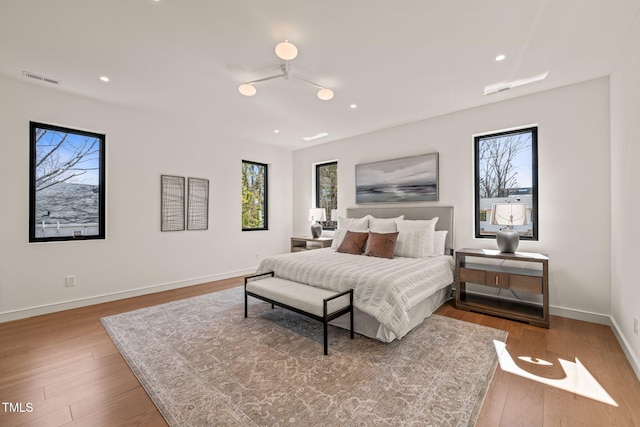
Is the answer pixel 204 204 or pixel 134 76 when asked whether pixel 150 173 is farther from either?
pixel 134 76

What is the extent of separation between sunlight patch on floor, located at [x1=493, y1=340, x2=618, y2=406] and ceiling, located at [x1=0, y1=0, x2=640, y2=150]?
2.74 metres

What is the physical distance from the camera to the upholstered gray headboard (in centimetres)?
415

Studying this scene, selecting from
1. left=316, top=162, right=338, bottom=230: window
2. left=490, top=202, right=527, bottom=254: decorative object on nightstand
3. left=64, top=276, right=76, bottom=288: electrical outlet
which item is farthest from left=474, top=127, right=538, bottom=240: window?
left=64, top=276, right=76, bottom=288: electrical outlet

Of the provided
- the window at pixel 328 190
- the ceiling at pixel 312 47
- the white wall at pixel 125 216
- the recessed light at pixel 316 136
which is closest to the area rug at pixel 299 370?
the white wall at pixel 125 216

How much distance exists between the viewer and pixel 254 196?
235 inches

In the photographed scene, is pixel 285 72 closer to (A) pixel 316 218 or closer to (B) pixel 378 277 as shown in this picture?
(B) pixel 378 277

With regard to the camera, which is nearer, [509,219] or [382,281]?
[382,281]

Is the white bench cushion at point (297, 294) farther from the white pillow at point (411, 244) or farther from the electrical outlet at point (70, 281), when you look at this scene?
the electrical outlet at point (70, 281)

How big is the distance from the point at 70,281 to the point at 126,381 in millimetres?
2390

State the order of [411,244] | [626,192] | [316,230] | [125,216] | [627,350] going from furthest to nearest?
1. [316,230]
2. [125,216]
3. [411,244]
4. [626,192]
5. [627,350]

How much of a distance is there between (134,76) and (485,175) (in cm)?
461

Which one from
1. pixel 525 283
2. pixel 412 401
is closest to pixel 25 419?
pixel 412 401

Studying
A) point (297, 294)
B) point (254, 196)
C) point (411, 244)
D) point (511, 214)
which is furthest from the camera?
point (254, 196)

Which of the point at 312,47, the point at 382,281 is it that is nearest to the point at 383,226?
the point at 382,281
